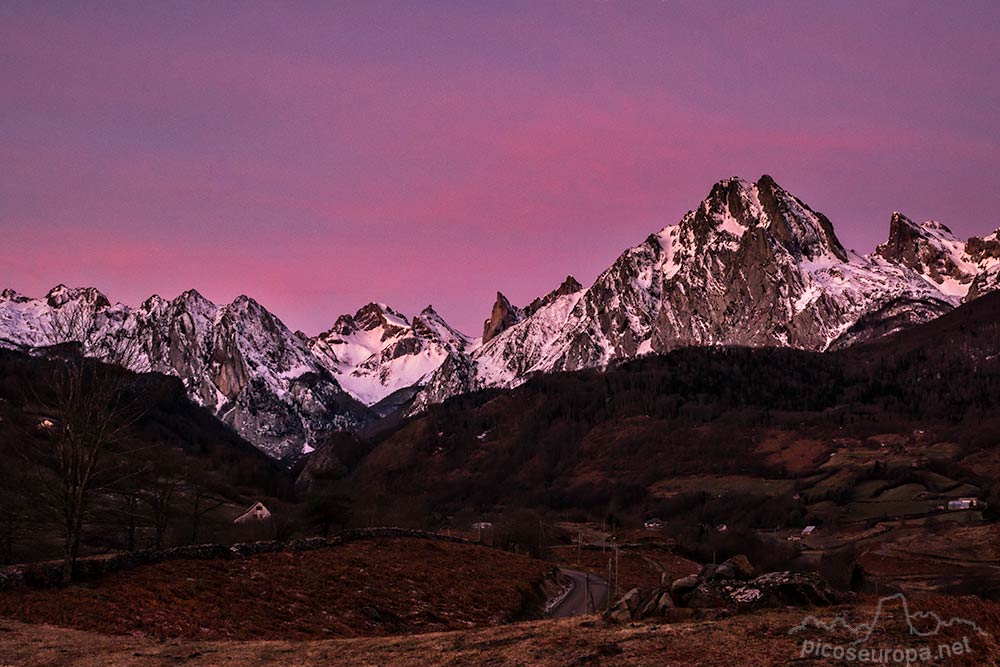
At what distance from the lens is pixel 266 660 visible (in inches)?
A: 1211

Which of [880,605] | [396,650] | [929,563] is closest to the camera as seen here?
[880,605]

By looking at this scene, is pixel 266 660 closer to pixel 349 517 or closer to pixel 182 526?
pixel 349 517

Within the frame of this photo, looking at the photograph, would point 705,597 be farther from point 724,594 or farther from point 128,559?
point 128,559

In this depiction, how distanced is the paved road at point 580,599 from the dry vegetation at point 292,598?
2.76m

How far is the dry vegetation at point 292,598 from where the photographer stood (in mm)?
38750

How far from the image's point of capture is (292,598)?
47344 mm

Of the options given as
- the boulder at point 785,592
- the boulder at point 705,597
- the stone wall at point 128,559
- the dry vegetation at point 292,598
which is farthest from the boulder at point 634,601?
the stone wall at point 128,559

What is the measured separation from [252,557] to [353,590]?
7421 mm

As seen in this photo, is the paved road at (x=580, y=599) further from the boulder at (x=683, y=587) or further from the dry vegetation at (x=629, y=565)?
the boulder at (x=683, y=587)

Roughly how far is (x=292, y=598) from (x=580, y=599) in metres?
34.6

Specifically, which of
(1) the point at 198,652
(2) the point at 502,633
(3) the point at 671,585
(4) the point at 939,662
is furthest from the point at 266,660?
(4) the point at 939,662

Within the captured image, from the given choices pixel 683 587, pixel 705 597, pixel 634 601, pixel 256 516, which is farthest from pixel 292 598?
pixel 256 516

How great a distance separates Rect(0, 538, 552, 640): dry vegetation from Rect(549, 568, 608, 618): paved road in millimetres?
2758

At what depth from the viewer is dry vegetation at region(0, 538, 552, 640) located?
3875cm
